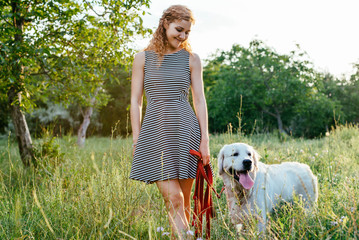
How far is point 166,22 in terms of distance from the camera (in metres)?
2.75

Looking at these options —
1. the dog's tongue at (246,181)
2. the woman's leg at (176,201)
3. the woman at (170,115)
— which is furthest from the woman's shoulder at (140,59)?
the dog's tongue at (246,181)

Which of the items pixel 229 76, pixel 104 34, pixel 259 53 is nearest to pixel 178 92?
pixel 104 34

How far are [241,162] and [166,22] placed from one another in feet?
5.17

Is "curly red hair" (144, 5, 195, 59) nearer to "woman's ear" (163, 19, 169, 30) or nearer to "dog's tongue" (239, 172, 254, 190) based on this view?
"woman's ear" (163, 19, 169, 30)

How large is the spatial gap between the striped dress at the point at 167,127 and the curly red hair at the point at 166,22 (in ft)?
0.24

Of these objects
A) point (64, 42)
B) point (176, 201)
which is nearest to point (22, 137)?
point (64, 42)

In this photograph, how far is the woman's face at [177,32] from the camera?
267cm

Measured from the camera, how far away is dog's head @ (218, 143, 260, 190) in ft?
10.7

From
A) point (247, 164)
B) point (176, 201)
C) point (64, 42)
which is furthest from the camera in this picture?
point (64, 42)

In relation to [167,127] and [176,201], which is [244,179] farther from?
[167,127]

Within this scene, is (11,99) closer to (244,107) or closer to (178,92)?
(178,92)

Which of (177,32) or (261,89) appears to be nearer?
(177,32)

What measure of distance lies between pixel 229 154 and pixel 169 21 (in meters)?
1.53

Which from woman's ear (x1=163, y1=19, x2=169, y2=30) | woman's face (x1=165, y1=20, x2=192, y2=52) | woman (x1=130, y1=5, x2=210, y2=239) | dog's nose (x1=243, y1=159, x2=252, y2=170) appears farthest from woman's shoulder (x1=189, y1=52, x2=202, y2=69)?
dog's nose (x1=243, y1=159, x2=252, y2=170)
